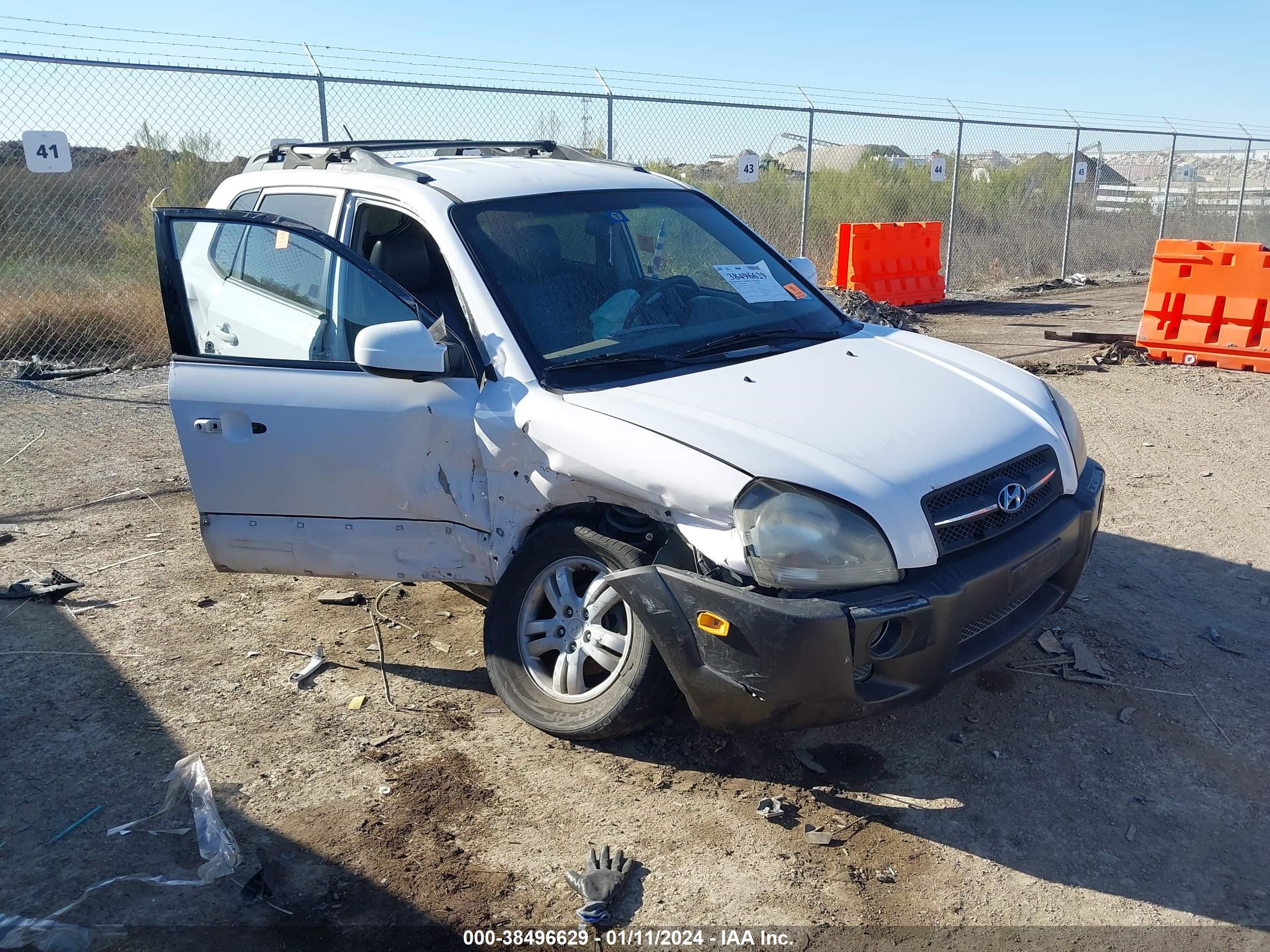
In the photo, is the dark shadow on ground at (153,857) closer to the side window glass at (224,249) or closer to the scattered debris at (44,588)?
the scattered debris at (44,588)

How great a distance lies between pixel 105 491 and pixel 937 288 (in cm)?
1190

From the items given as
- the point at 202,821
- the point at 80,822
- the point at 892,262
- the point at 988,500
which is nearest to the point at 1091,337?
the point at 892,262

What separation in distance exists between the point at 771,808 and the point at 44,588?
3.87m

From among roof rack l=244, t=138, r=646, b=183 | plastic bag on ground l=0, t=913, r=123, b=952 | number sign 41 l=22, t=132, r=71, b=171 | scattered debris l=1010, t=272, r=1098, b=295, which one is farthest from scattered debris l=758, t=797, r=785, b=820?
scattered debris l=1010, t=272, r=1098, b=295

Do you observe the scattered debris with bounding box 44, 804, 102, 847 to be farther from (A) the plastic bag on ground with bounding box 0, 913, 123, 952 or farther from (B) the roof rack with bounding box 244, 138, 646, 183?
(B) the roof rack with bounding box 244, 138, 646, 183

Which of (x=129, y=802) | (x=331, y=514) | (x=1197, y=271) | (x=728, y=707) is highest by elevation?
(x=1197, y=271)

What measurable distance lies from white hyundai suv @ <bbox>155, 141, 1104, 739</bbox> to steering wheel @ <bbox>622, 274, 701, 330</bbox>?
0.02m

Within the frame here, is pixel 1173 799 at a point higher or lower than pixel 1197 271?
lower

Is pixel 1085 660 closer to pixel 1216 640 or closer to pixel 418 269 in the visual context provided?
pixel 1216 640

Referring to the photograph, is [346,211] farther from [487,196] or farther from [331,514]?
[331,514]

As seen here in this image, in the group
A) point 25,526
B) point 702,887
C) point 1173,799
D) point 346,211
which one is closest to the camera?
point 702,887

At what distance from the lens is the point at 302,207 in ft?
15.3

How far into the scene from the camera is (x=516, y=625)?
12.8 ft

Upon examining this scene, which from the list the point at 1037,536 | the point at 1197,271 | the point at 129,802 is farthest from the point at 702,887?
the point at 1197,271
